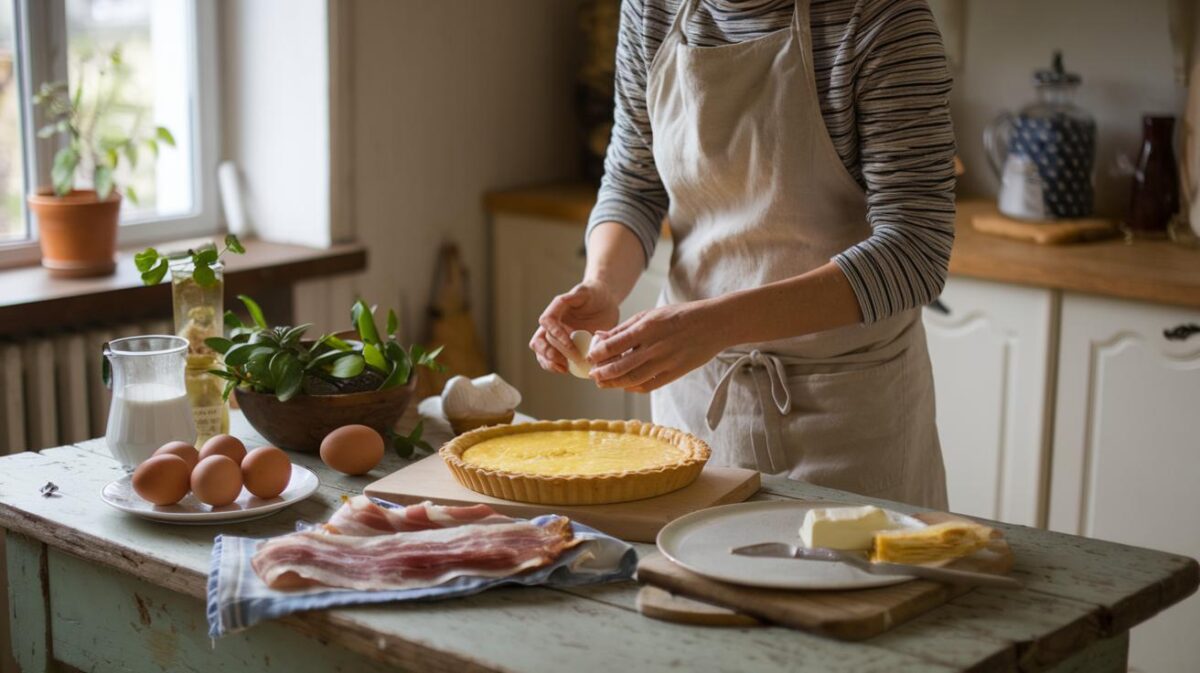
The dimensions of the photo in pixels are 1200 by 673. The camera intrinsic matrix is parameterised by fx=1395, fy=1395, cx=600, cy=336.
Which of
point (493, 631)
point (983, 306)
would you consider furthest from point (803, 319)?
point (983, 306)

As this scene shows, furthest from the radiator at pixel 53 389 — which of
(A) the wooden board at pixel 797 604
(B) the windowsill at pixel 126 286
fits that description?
(A) the wooden board at pixel 797 604

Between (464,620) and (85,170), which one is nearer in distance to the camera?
(464,620)

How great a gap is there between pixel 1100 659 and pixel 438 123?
2068 mm

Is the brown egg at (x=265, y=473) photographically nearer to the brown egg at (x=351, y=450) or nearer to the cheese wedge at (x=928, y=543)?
the brown egg at (x=351, y=450)

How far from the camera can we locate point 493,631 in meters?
1.11

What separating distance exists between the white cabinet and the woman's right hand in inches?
48.8

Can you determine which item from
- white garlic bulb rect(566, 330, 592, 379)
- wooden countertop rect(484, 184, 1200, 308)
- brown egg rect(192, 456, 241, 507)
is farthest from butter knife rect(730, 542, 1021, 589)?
wooden countertop rect(484, 184, 1200, 308)

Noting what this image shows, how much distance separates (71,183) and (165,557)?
138 centimetres

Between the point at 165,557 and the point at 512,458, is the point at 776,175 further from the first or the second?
the point at 165,557

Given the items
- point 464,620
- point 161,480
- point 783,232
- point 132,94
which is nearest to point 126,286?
point 132,94

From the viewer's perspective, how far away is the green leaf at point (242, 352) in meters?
1.55

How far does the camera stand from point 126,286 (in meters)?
2.39

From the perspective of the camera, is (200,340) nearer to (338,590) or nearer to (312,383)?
(312,383)

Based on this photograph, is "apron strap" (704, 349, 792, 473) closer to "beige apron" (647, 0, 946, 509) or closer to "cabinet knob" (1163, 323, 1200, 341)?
"beige apron" (647, 0, 946, 509)
